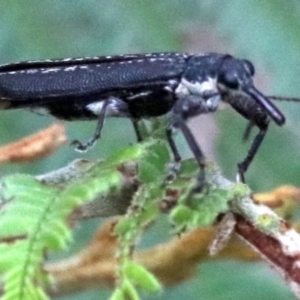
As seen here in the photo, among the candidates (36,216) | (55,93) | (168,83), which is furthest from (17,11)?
(36,216)

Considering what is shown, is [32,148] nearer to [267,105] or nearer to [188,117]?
[188,117]

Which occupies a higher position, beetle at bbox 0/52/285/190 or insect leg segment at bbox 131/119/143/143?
beetle at bbox 0/52/285/190

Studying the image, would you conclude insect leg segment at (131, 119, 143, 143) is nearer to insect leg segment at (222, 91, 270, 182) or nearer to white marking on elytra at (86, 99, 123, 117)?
white marking on elytra at (86, 99, 123, 117)

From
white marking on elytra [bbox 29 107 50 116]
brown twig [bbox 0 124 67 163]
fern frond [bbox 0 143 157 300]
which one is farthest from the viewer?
white marking on elytra [bbox 29 107 50 116]

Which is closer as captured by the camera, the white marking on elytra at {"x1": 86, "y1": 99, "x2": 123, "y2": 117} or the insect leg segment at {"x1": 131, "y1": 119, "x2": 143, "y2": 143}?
the insect leg segment at {"x1": 131, "y1": 119, "x2": 143, "y2": 143}

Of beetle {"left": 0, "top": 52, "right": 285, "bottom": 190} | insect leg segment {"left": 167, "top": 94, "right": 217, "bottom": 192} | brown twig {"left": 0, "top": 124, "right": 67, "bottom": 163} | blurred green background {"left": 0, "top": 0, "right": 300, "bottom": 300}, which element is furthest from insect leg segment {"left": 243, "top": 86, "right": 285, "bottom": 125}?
blurred green background {"left": 0, "top": 0, "right": 300, "bottom": 300}

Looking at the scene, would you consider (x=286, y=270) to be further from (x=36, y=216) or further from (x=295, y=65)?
(x=295, y=65)
